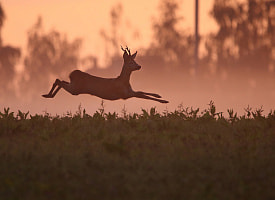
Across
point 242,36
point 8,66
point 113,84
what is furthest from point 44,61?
point 113,84

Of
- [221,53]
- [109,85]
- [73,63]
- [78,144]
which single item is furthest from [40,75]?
[78,144]

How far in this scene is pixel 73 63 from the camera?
3538cm

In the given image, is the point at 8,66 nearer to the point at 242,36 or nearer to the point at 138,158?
the point at 242,36

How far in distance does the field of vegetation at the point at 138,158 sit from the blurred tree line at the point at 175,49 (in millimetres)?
Result: 22798

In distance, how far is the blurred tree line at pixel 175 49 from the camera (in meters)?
35.6

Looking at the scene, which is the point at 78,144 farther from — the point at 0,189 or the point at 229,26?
the point at 229,26

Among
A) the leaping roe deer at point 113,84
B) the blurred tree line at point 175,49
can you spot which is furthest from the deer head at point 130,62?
the blurred tree line at point 175,49

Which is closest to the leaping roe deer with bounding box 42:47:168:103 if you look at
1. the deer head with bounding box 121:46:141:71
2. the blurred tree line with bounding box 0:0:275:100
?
the deer head with bounding box 121:46:141:71

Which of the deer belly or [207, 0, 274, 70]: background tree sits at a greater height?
[207, 0, 274, 70]: background tree

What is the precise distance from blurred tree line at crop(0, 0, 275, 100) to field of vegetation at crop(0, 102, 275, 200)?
22798mm

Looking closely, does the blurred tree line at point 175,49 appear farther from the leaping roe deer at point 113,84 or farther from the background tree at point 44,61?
the leaping roe deer at point 113,84

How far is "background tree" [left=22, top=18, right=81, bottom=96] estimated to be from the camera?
117 feet

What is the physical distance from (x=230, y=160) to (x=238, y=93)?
102 feet

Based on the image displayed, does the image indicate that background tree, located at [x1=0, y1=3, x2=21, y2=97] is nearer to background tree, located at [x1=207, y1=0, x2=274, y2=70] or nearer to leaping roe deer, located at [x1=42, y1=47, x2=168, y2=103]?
background tree, located at [x1=207, y1=0, x2=274, y2=70]
